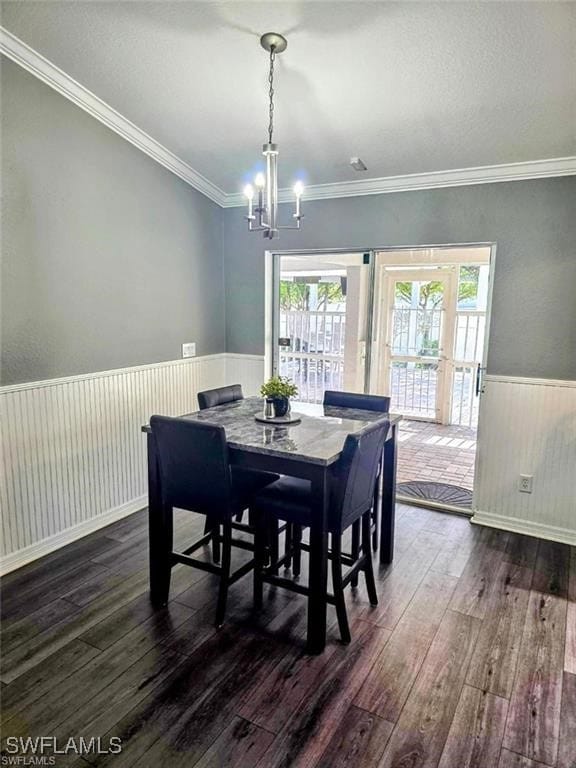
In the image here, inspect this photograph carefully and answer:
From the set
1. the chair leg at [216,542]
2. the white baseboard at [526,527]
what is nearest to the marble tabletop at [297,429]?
the chair leg at [216,542]

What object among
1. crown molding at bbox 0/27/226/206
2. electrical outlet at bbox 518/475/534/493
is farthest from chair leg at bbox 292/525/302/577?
crown molding at bbox 0/27/226/206

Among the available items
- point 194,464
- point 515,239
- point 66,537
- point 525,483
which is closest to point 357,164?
point 515,239

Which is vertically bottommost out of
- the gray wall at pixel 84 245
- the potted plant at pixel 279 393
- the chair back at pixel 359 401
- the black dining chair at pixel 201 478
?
the black dining chair at pixel 201 478

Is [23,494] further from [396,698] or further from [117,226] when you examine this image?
[396,698]

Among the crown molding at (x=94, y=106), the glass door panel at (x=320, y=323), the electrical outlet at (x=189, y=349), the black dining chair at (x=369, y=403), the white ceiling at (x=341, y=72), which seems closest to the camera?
the white ceiling at (x=341, y=72)

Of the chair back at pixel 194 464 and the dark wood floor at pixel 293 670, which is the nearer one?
the dark wood floor at pixel 293 670

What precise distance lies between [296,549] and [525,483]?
182 centimetres

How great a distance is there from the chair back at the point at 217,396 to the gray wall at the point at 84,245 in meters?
0.83

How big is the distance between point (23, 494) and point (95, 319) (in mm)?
1211

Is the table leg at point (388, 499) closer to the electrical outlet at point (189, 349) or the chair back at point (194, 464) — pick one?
the chair back at point (194, 464)

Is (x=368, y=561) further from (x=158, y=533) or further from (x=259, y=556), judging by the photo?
(x=158, y=533)

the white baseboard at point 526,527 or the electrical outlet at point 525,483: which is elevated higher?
the electrical outlet at point 525,483

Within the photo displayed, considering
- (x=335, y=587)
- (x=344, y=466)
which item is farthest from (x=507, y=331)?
(x=335, y=587)

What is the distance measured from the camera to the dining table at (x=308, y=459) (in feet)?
7.03
